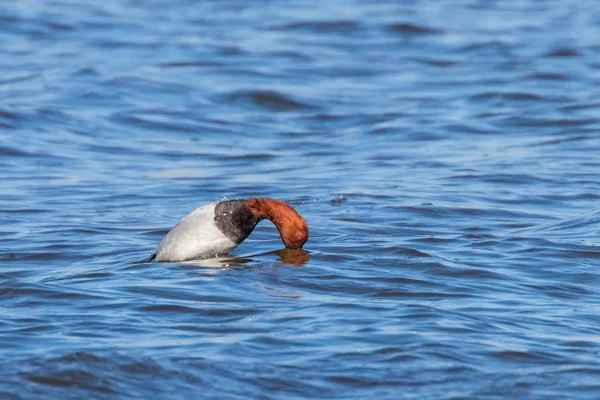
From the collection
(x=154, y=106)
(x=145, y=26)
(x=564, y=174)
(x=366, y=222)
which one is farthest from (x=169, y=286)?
(x=145, y=26)

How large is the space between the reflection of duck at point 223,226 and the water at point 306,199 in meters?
0.19

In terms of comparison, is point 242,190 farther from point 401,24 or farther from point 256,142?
point 401,24

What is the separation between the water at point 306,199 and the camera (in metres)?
5.82

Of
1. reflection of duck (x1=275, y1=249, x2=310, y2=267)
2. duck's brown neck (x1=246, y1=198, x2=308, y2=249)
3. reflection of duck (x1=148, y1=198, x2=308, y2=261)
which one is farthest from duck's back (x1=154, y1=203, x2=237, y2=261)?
reflection of duck (x1=275, y1=249, x2=310, y2=267)

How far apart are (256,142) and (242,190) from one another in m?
3.32

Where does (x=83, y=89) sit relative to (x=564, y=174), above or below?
above

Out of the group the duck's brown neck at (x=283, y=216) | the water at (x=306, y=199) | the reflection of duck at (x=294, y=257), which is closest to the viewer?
the water at (x=306, y=199)

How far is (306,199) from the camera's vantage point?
431 inches

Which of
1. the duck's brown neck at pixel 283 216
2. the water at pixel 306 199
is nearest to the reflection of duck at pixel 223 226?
the duck's brown neck at pixel 283 216

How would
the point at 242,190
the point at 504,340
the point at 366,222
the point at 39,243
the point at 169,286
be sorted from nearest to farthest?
the point at 504,340 < the point at 169,286 < the point at 39,243 < the point at 366,222 < the point at 242,190

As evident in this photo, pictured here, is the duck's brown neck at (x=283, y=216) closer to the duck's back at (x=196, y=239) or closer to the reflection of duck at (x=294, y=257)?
the reflection of duck at (x=294, y=257)

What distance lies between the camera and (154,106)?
16.7 meters

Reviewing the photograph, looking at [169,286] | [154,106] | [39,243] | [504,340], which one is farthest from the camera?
[154,106]

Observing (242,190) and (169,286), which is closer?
(169,286)
